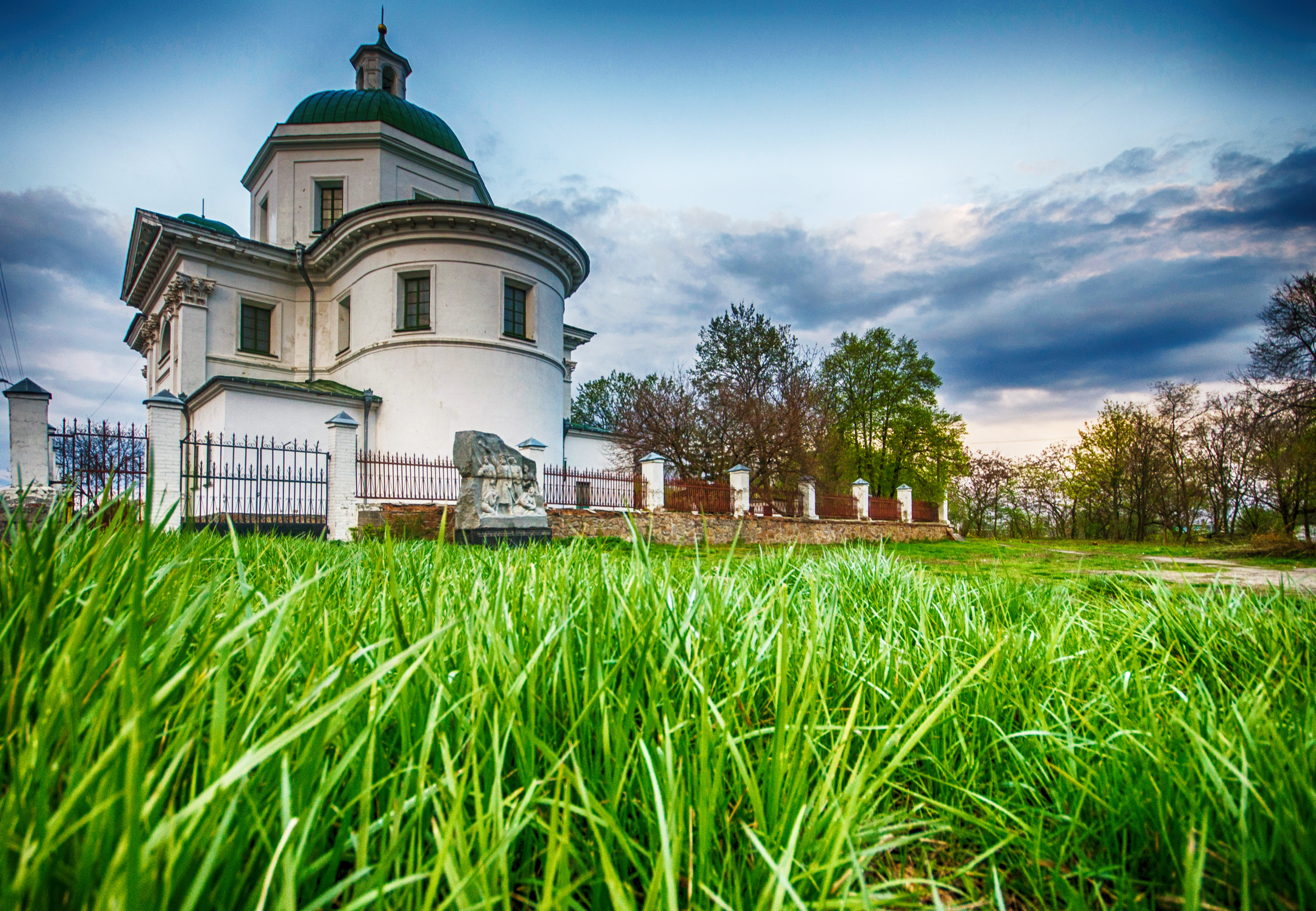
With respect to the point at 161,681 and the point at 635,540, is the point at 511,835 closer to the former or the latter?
the point at 161,681

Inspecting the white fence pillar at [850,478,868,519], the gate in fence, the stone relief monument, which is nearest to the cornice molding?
the gate in fence

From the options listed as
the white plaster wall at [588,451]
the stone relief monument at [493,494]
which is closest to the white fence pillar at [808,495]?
the white plaster wall at [588,451]

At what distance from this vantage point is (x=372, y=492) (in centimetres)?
1399

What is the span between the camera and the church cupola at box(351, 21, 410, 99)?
2638 cm

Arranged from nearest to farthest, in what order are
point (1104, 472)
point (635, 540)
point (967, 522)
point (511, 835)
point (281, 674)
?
1. point (511, 835)
2. point (281, 674)
3. point (635, 540)
4. point (1104, 472)
5. point (967, 522)

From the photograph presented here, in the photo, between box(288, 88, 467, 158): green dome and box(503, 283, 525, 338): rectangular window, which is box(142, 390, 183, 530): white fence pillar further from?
box(288, 88, 467, 158): green dome

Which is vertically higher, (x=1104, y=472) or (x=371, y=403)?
(x=371, y=403)

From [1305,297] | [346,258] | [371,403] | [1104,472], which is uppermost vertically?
[346,258]

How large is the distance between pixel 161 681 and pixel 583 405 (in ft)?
165

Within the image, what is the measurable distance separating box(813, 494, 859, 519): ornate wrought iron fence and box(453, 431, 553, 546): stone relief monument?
12.1m

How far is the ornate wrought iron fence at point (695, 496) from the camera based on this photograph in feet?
56.0

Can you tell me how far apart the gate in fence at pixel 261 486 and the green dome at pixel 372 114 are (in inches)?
582

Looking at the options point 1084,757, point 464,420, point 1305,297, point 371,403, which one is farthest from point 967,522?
point 1084,757

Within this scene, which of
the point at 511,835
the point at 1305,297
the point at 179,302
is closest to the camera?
the point at 511,835
